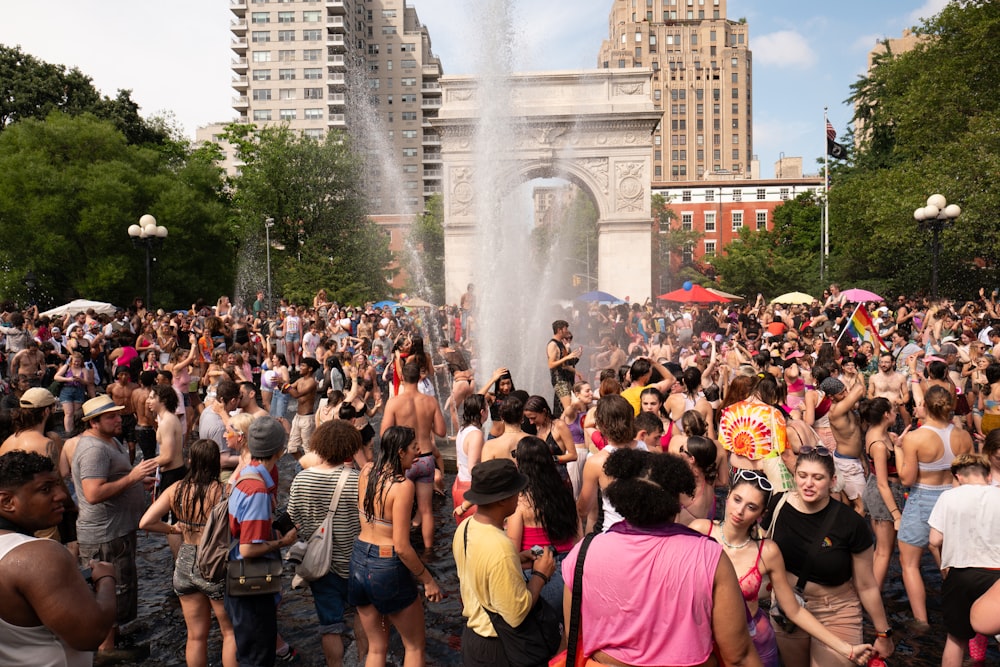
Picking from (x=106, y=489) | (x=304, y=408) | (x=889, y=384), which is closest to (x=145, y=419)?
(x=304, y=408)

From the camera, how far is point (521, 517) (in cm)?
423

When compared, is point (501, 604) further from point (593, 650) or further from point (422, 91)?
point (422, 91)

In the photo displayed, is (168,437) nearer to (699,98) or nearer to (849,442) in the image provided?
(849,442)

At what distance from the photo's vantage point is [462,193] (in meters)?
35.6

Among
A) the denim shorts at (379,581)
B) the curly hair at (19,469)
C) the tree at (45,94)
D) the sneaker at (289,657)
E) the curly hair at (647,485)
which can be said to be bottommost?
the sneaker at (289,657)

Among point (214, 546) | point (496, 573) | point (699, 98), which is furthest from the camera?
point (699, 98)

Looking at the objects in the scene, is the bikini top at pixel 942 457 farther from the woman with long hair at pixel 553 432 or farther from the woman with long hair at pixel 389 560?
the woman with long hair at pixel 389 560

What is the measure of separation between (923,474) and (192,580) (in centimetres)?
532

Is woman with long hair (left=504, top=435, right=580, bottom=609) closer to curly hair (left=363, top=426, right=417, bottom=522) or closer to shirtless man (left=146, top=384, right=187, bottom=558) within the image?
curly hair (left=363, top=426, right=417, bottom=522)

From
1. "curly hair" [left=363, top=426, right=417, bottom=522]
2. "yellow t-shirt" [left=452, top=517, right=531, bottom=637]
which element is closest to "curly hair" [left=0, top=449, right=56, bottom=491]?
"curly hair" [left=363, top=426, right=417, bottom=522]

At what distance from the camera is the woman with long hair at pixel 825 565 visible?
3.83 m

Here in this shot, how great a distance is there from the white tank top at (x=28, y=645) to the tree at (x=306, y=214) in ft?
166

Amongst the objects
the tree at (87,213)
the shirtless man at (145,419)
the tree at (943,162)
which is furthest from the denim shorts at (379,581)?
the tree at (87,213)

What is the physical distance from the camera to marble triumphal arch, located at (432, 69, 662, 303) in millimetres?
34688
